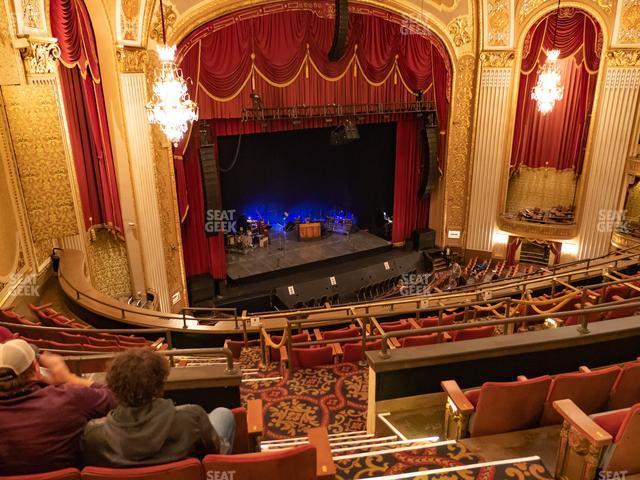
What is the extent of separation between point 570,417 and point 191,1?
9623 mm

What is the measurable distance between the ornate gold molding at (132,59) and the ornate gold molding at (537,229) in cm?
934

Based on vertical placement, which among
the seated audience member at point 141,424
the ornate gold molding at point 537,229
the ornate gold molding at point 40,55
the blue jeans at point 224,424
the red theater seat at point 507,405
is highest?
the ornate gold molding at point 40,55

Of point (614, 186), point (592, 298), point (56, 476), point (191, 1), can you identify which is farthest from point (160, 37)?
point (614, 186)

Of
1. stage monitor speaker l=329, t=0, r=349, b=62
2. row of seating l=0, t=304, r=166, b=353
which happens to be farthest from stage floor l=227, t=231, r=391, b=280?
row of seating l=0, t=304, r=166, b=353

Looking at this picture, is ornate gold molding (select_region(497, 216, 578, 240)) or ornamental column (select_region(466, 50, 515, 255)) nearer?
ornamental column (select_region(466, 50, 515, 255))

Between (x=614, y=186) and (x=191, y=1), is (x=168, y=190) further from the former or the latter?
(x=614, y=186)

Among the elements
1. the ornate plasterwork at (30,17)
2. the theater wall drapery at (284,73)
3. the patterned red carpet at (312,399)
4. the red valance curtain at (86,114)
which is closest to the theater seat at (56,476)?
the patterned red carpet at (312,399)

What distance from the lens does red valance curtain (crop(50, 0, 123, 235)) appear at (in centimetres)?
791

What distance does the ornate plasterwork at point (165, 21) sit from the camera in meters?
9.12

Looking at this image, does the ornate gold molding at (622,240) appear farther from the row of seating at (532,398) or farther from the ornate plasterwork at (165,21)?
the ornate plasterwork at (165,21)

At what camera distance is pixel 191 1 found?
9586 millimetres

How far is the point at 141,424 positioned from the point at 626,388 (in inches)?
117

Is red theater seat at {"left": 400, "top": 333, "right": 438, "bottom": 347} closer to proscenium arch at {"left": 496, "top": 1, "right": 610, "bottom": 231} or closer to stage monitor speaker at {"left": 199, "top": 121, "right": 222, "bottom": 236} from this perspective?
stage monitor speaker at {"left": 199, "top": 121, "right": 222, "bottom": 236}

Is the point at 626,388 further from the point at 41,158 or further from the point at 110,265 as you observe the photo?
the point at 110,265
